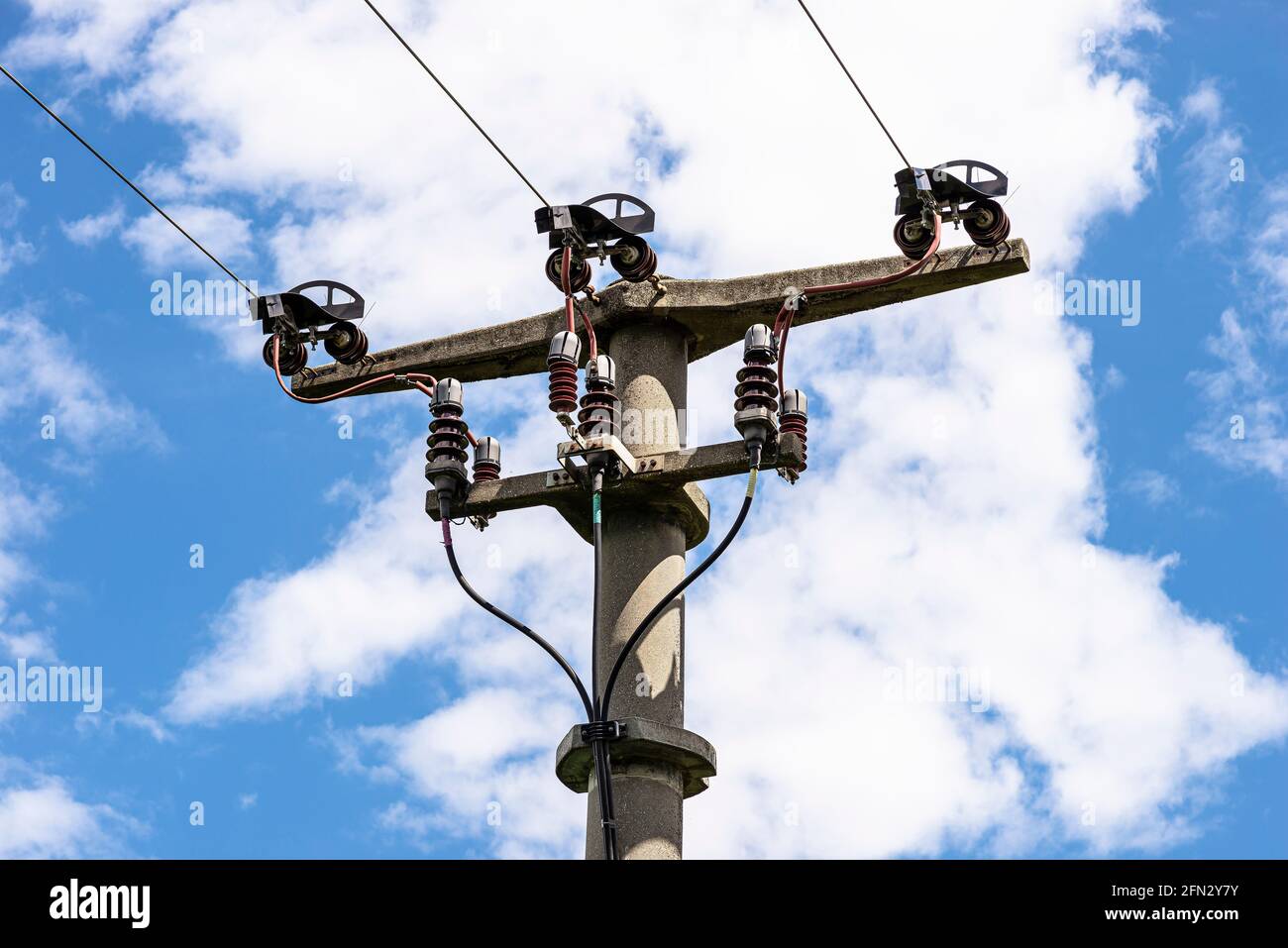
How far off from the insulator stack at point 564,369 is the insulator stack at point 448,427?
610 millimetres

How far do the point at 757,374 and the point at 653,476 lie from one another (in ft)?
2.58

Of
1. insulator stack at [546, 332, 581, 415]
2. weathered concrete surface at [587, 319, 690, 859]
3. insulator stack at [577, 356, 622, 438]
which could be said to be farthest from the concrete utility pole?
insulator stack at [546, 332, 581, 415]

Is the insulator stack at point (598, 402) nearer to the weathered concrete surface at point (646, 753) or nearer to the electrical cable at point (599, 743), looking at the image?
the electrical cable at point (599, 743)

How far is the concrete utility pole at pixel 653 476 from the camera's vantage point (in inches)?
385

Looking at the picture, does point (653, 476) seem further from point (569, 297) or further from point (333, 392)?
point (333, 392)

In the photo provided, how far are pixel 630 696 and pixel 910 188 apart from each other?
2.97 metres

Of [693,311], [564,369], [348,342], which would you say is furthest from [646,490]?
[348,342]

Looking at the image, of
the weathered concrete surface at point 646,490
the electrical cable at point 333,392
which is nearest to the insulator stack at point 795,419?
the weathered concrete surface at point 646,490

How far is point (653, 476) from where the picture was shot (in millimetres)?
10242

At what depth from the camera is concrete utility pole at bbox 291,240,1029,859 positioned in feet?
32.1

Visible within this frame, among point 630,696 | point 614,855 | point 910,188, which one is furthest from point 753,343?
point 614,855

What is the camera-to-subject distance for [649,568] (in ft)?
33.9

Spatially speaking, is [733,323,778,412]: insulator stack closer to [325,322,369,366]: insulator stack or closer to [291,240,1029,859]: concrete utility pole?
[291,240,1029,859]: concrete utility pole

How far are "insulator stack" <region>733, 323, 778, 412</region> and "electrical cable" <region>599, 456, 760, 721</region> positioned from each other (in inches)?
9.6
